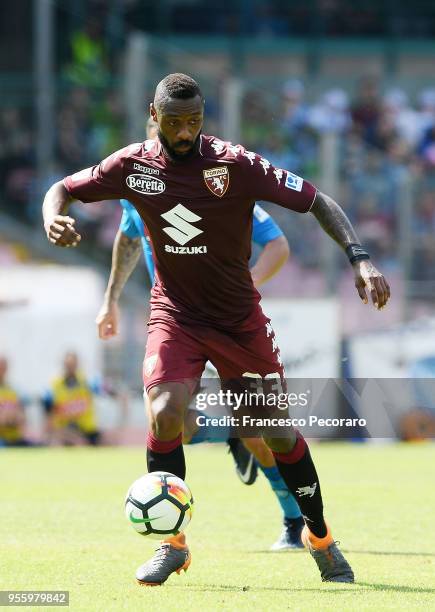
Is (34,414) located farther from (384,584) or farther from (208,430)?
(384,584)

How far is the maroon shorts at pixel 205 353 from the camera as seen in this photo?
6742 millimetres

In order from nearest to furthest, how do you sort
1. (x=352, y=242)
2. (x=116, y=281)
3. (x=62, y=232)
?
(x=62, y=232), (x=352, y=242), (x=116, y=281)

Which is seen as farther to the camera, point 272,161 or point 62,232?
point 272,161

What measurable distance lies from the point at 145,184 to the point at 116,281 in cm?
161

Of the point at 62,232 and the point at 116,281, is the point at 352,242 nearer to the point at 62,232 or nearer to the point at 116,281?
the point at 62,232

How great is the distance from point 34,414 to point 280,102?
5.46m

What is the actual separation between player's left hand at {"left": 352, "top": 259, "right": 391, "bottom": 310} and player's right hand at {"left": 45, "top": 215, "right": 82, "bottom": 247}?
4.12 feet

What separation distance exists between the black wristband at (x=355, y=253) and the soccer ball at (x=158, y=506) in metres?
1.30

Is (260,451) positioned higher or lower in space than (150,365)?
lower

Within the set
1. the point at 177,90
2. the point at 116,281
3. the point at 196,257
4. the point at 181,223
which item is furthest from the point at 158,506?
the point at 116,281

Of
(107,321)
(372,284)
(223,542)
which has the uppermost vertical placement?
(372,284)

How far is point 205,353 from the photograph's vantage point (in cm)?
688

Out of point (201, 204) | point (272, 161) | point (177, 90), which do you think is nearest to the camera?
point (177, 90)

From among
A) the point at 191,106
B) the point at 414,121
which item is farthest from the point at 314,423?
the point at 414,121
